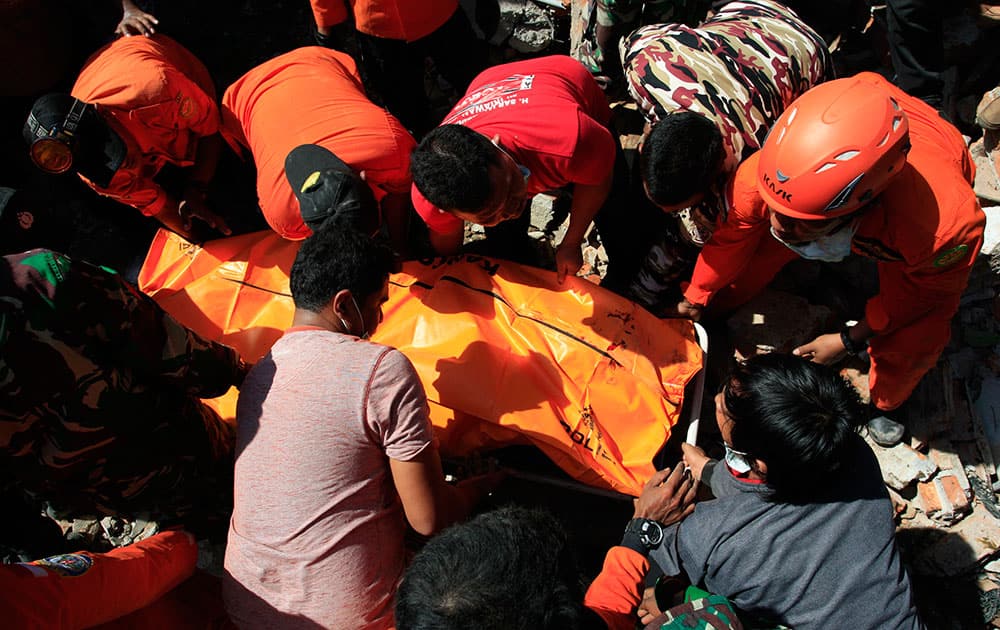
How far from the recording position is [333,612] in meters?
2.08

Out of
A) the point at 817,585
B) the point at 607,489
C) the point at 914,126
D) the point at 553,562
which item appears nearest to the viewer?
the point at 553,562

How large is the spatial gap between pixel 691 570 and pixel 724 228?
1441 mm

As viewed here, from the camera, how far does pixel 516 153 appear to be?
2.62 meters

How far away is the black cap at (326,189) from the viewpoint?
2.58 meters

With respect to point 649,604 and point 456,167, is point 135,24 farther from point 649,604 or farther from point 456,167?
point 649,604

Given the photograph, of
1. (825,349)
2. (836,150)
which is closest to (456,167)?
(836,150)

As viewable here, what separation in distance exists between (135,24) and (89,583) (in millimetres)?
2989

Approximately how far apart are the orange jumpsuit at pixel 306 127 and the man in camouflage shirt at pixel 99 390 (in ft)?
2.74

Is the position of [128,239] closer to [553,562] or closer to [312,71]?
[312,71]

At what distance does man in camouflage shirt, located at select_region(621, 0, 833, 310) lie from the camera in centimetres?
247

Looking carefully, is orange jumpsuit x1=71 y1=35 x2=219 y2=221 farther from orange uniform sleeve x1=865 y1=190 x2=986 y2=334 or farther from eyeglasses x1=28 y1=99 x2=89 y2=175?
orange uniform sleeve x1=865 y1=190 x2=986 y2=334

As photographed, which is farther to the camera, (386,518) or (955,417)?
(955,417)

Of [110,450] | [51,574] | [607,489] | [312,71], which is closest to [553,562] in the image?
[607,489]

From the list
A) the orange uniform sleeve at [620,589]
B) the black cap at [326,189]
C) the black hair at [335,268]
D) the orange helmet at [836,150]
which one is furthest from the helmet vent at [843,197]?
the black cap at [326,189]
